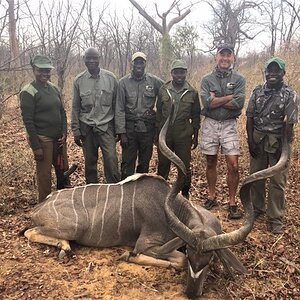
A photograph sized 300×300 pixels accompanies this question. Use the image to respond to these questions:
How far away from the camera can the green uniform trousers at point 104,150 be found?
5.17m

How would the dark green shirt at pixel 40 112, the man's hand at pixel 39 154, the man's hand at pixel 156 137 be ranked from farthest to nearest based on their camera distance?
the man's hand at pixel 156 137 → the man's hand at pixel 39 154 → the dark green shirt at pixel 40 112

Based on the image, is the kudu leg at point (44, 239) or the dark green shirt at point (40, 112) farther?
the dark green shirt at point (40, 112)

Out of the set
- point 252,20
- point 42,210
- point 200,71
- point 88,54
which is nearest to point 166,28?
point 200,71

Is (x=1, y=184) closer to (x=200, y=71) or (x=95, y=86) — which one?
(x=95, y=86)

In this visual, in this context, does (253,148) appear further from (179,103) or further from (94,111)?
(94,111)

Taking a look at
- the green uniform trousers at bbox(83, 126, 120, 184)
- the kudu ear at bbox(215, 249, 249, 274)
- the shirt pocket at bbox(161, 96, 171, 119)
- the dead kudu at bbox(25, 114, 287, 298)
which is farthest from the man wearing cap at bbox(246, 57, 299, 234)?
the green uniform trousers at bbox(83, 126, 120, 184)

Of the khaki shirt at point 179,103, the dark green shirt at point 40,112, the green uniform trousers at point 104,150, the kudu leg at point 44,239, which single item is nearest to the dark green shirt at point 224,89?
the khaki shirt at point 179,103

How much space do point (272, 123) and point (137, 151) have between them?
184 cm

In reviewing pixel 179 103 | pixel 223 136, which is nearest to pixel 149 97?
pixel 179 103

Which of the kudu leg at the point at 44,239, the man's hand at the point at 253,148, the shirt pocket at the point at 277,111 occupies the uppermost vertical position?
the shirt pocket at the point at 277,111

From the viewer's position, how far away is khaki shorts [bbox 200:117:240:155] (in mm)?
4914

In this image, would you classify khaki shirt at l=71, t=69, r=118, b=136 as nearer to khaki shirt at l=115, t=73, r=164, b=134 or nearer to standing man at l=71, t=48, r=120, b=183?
standing man at l=71, t=48, r=120, b=183

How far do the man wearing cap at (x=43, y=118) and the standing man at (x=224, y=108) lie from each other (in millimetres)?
1803

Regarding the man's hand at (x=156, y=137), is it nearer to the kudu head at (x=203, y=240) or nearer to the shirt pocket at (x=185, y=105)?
the shirt pocket at (x=185, y=105)
